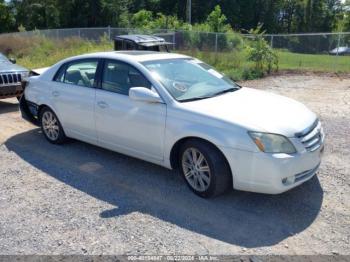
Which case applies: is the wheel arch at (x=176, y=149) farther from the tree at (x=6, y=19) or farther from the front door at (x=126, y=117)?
the tree at (x=6, y=19)

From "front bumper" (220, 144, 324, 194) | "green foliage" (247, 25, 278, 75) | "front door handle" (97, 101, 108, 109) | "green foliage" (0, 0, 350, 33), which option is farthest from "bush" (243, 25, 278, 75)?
"green foliage" (0, 0, 350, 33)

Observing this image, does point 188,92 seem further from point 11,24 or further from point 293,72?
point 11,24

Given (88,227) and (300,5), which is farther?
(300,5)

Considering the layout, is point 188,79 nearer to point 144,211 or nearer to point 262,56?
point 144,211

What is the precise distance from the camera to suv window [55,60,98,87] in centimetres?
595

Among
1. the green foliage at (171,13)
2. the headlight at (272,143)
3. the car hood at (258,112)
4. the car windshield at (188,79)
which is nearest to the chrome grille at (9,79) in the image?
the car windshield at (188,79)

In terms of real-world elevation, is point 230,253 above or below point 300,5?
below

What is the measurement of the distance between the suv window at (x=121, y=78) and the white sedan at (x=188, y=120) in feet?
0.04

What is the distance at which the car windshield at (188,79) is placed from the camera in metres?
5.11

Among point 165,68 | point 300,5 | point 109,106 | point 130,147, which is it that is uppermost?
point 300,5

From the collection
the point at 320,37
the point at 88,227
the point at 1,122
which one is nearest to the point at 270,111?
the point at 88,227

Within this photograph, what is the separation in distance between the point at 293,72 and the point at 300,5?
57826 mm

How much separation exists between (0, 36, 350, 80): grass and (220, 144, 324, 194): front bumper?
10.0 m

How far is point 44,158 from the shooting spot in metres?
6.17
